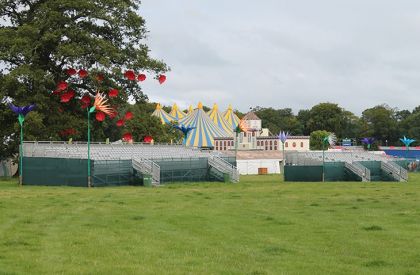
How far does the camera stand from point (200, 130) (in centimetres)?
9369

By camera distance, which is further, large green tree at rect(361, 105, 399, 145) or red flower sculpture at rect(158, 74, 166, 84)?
large green tree at rect(361, 105, 399, 145)

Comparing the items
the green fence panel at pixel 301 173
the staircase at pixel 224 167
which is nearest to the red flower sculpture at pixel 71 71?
the staircase at pixel 224 167

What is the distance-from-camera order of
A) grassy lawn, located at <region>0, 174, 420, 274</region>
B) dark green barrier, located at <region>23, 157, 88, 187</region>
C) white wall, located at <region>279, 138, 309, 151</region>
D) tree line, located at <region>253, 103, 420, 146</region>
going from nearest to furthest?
grassy lawn, located at <region>0, 174, 420, 274</region> < dark green barrier, located at <region>23, 157, 88, 187</region> < white wall, located at <region>279, 138, 309, 151</region> < tree line, located at <region>253, 103, 420, 146</region>

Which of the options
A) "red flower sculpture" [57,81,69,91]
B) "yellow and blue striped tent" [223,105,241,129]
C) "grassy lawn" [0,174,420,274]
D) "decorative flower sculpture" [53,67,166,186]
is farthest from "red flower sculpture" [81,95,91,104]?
"yellow and blue striped tent" [223,105,241,129]

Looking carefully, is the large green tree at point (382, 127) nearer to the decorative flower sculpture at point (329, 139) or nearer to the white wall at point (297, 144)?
the white wall at point (297, 144)

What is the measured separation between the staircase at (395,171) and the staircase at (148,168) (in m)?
24.4

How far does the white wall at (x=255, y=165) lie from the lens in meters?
78.6

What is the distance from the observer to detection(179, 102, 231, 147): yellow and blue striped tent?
3647 inches

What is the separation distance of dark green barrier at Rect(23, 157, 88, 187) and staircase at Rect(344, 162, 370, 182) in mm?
26823

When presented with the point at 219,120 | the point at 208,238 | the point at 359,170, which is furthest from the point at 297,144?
the point at 208,238

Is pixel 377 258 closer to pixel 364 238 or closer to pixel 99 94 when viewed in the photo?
pixel 364 238

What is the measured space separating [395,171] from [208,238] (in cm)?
4768

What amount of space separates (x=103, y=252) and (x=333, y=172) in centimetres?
4614

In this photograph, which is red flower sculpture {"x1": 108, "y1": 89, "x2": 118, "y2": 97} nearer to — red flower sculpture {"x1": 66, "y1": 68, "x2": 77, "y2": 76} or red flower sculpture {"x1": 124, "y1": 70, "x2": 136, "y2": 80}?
red flower sculpture {"x1": 124, "y1": 70, "x2": 136, "y2": 80}
